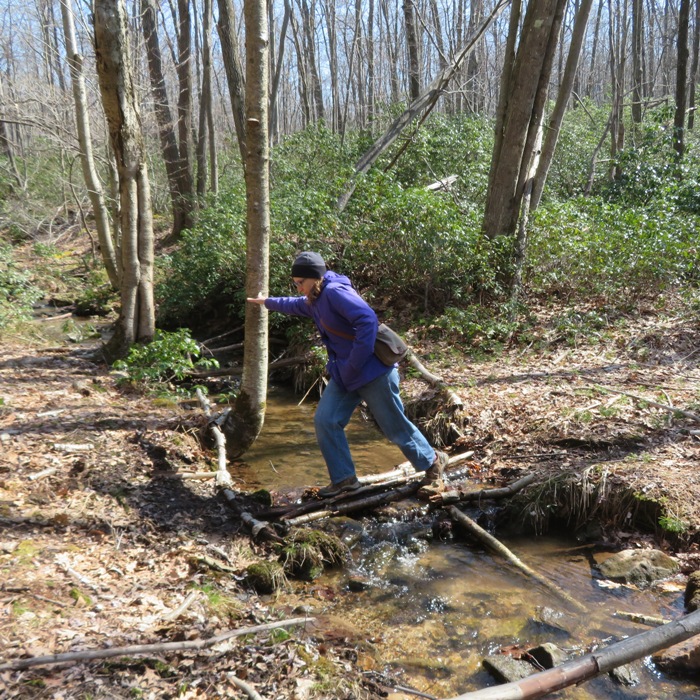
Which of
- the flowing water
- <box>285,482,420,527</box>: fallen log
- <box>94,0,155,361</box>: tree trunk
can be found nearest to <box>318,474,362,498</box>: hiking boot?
<box>285,482,420,527</box>: fallen log

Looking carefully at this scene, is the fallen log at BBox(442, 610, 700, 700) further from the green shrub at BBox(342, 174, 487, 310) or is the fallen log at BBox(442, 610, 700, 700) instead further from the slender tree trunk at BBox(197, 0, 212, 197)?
the slender tree trunk at BBox(197, 0, 212, 197)

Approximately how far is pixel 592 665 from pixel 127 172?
25.4 ft

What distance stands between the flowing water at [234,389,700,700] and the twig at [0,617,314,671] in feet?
2.57

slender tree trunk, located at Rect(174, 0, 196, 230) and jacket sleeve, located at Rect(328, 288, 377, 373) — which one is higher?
slender tree trunk, located at Rect(174, 0, 196, 230)

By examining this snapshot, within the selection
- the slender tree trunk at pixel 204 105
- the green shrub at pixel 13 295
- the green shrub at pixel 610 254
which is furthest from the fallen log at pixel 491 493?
the slender tree trunk at pixel 204 105

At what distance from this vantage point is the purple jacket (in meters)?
4.86

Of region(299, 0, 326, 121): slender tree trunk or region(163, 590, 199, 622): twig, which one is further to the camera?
region(299, 0, 326, 121): slender tree trunk

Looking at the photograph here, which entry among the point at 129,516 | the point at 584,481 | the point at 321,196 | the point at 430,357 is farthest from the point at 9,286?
the point at 584,481

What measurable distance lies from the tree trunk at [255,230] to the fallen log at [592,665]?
373cm

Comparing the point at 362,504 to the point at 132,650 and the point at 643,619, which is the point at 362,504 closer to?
the point at 643,619

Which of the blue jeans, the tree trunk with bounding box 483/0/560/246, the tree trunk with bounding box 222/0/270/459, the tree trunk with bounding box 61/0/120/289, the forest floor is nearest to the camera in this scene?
the forest floor

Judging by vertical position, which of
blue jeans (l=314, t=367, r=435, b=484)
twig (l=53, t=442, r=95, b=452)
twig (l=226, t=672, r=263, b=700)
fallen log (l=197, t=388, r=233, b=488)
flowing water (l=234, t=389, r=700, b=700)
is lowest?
flowing water (l=234, t=389, r=700, b=700)

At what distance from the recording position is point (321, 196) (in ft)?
36.0

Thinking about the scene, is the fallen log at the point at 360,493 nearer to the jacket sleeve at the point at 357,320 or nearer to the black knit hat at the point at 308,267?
the jacket sleeve at the point at 357,320
